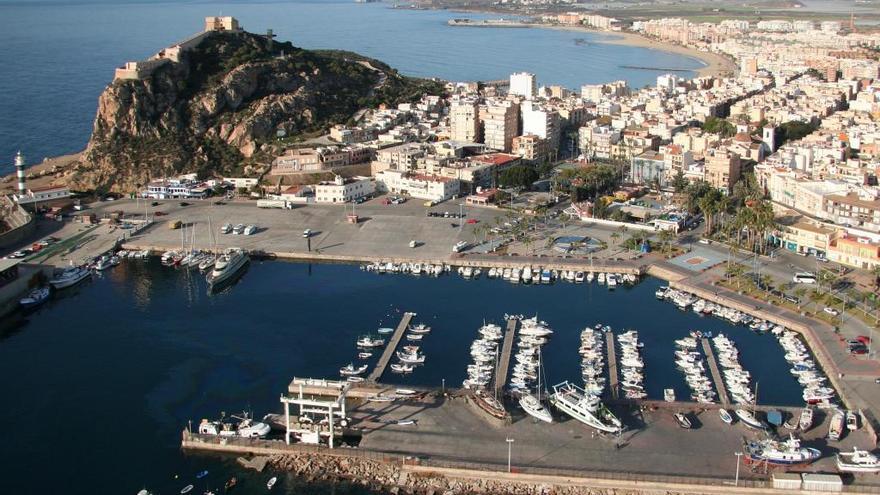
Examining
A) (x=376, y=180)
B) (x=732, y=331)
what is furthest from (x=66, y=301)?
(x=732, y=331)

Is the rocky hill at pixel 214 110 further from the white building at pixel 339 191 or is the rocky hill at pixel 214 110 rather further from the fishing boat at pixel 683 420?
the fishing boat at pixel 683 420

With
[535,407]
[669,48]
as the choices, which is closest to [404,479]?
[535,407]

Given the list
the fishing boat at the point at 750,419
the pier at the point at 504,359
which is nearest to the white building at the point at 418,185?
A: the pier at the point at 504,359

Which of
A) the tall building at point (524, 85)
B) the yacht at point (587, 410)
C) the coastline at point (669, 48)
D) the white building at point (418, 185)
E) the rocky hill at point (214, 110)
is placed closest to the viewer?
the yacht at point (587, 410)

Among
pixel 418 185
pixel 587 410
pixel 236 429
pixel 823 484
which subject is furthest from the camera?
pixel 418 185

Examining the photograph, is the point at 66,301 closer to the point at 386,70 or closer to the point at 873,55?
the point at 386,70

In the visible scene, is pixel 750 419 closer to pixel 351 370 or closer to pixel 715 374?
pixel 715 374

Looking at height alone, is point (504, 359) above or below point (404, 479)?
above
